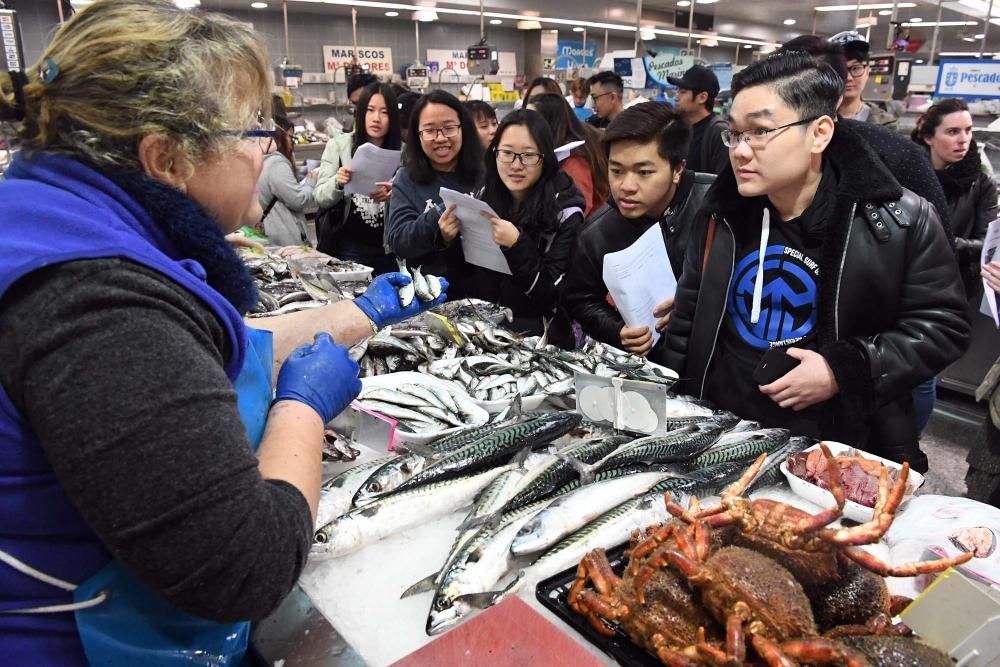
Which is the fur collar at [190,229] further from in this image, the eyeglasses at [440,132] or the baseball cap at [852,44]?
the baseball cap at [852,44]

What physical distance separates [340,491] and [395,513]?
18 centimetres

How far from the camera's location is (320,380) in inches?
57.4

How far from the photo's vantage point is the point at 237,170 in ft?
3.91

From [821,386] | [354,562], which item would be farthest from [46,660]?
[821,386]

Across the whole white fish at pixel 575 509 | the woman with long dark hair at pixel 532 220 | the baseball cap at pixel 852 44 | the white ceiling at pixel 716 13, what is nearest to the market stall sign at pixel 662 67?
the white ceiling at pixel 716 13

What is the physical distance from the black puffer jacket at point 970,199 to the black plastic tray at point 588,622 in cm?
478

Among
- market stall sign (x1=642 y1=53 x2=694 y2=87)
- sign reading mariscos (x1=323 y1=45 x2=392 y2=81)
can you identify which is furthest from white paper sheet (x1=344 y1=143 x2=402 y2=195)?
sign reading mariscos (x1=323 y1=45 x2=392 y2=81)

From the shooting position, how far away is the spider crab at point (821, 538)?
3.59ft

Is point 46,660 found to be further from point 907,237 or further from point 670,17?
point 670,17

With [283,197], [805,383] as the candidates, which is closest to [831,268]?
[805,383]

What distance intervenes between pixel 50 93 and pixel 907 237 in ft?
7.64

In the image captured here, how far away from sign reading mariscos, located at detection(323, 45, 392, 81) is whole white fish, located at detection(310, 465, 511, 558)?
12.7 meters

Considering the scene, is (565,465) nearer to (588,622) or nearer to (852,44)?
(588,622)

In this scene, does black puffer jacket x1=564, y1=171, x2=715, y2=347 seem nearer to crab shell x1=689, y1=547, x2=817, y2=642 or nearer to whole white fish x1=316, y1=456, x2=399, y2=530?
whole white fish x1=316, y1=456, x2=399, y2=530
